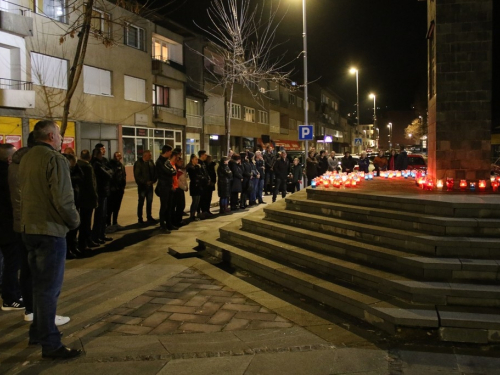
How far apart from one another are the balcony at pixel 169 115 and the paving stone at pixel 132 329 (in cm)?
2517

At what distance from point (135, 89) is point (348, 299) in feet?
80.2

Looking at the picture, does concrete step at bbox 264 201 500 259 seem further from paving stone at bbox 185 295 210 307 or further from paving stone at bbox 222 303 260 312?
paving stone at bbox 185 295 210 307

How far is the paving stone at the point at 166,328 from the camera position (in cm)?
500

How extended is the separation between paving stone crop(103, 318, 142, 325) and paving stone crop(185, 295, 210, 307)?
76cm

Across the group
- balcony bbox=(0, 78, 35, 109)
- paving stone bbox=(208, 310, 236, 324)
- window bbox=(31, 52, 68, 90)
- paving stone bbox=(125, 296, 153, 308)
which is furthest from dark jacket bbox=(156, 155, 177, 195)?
window bbox=(31, 52, 68, 90)

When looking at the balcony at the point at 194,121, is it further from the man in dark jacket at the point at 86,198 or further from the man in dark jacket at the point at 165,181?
→ the man in dark jacket at the point at 86,198

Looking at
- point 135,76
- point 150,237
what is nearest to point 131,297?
point 150,237

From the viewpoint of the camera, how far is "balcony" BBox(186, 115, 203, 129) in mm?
34125

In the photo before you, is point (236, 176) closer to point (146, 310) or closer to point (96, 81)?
point (146, 310)

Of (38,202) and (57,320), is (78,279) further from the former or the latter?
(38,202)

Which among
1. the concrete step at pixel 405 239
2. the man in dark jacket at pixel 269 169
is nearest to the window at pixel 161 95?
the man in dark jacket at pixel 269 169

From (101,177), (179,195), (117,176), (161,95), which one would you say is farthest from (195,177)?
(161,95)

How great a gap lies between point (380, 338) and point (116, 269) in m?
4.74

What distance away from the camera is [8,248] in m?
5.48
